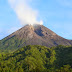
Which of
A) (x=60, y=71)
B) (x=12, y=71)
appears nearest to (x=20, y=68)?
(x=12, y=71)

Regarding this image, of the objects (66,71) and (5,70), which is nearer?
(66,71)

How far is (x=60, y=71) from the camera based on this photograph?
152625mm

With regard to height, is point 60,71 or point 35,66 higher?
point 35,66

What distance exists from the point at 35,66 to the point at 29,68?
1088 cm

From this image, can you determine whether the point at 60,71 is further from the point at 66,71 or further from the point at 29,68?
the point at 29,68

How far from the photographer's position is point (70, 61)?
7859 inches

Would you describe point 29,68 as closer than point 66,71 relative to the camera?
No

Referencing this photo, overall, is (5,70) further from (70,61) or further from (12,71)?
(70,61)

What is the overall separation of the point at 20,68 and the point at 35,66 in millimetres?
24073

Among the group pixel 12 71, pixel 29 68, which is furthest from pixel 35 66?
pixel 12 71

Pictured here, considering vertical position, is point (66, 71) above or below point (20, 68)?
below

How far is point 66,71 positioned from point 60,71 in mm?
7500

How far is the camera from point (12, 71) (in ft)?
621

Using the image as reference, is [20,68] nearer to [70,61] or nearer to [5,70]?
[5,70]
